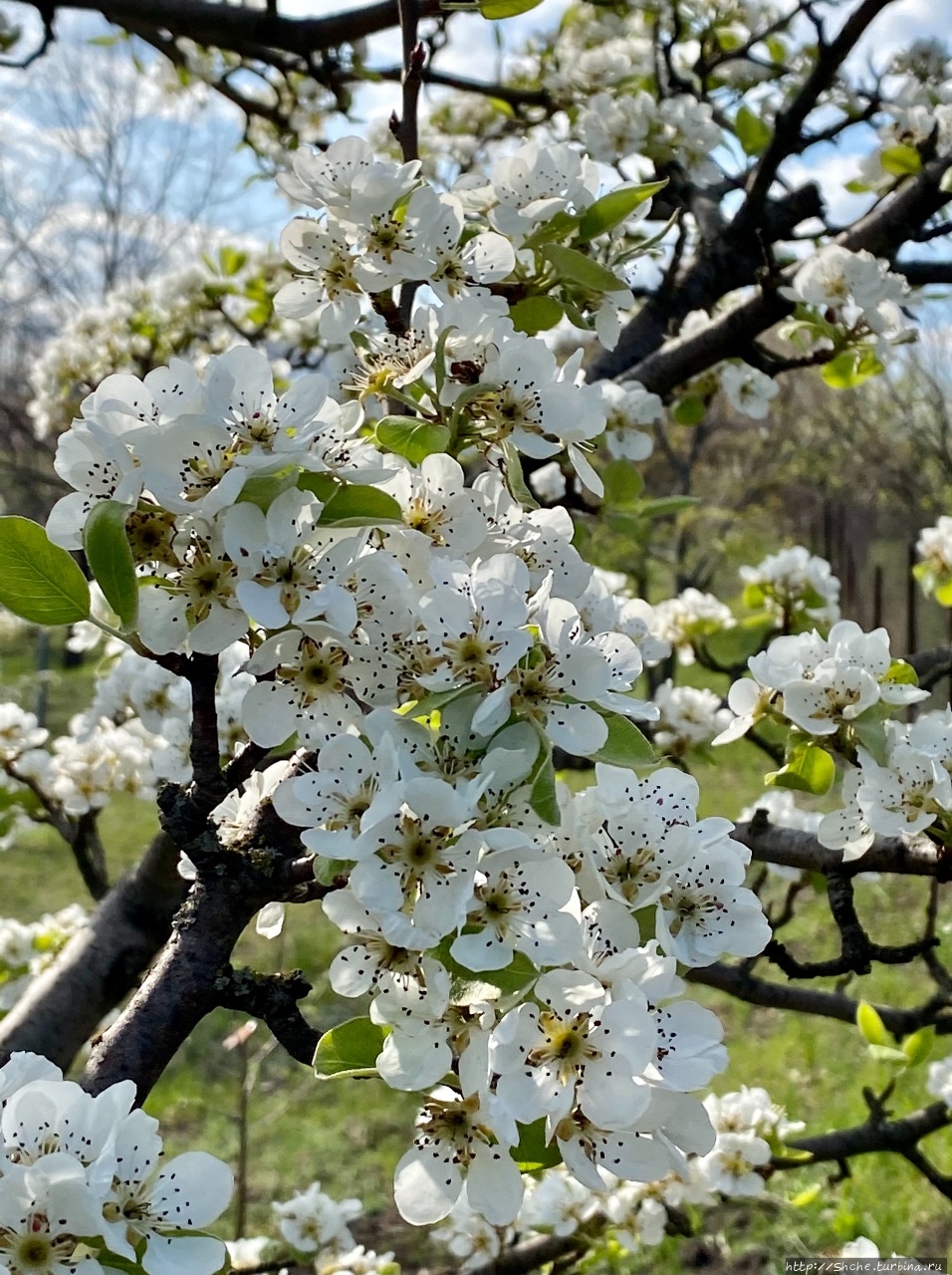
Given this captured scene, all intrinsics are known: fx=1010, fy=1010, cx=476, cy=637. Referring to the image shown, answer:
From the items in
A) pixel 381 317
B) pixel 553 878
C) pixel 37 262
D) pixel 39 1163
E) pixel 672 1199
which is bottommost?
pixel 672 1199

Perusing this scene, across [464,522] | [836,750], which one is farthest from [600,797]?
[836,750]

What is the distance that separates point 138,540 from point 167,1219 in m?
0.49

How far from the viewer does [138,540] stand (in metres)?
0.77

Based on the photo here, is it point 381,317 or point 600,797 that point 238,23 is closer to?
point 381,317

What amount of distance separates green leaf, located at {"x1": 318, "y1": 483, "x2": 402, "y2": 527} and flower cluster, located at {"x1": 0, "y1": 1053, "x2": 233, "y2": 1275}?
441 mm

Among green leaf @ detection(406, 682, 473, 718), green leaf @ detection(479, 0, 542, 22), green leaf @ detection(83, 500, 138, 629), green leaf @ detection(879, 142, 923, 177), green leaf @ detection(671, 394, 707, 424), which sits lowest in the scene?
green leaf @ detection(406, 682, 473, 718)

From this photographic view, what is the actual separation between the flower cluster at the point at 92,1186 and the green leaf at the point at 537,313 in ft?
2.87

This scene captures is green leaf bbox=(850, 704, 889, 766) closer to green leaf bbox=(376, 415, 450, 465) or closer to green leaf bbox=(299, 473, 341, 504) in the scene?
green leaf bbox=(376, 415, 450, 465)

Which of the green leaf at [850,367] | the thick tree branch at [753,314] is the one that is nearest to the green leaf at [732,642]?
the thick tree branch at [753,314]

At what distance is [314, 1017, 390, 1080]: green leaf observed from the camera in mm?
775

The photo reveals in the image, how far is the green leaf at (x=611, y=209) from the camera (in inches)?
44.7

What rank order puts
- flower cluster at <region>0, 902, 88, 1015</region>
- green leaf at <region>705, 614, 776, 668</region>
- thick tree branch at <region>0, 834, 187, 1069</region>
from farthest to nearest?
green leaf at <region>705, 614, 776, 668</region>
flower cluster at <region>0, 902, 88, 1015</region>
thick tree branch at <region>0, 834, 187, 1069</region>

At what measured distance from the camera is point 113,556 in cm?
73

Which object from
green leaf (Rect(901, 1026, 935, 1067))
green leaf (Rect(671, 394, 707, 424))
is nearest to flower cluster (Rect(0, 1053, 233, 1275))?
green leaf (Rect(901, 1026, 935, 1067))
